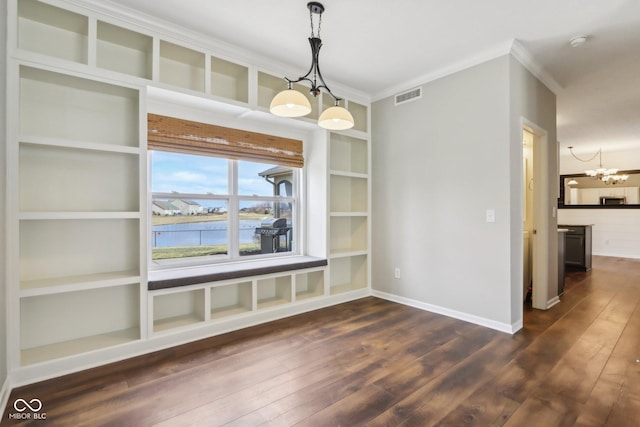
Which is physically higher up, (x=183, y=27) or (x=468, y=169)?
(x=183, y=27)

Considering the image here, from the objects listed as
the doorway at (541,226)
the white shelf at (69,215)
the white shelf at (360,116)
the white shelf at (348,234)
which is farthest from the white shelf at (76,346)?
the doorway at (541,226)

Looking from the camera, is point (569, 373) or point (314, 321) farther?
point (314, 321)

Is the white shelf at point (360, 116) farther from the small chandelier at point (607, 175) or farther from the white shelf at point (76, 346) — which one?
the small chandelier at point (607, 175)

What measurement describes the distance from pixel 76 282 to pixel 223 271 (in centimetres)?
113

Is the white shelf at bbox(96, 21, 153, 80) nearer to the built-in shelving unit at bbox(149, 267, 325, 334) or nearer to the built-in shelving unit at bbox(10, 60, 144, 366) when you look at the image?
the built-in shelving unit at bbox(10, 60, 144, 366)

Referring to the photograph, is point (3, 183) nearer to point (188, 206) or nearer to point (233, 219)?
point (188, 206)

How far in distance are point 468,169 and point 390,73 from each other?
1429 mm

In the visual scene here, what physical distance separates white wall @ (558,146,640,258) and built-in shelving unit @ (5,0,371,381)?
9.70 meters

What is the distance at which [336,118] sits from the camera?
2.60 m

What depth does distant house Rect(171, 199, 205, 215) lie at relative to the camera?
3.33m

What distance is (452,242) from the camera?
3.59m

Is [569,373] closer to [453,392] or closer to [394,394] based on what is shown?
[453,392]

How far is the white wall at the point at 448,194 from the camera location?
3.19m

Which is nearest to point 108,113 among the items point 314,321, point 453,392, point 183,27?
point 183,27
